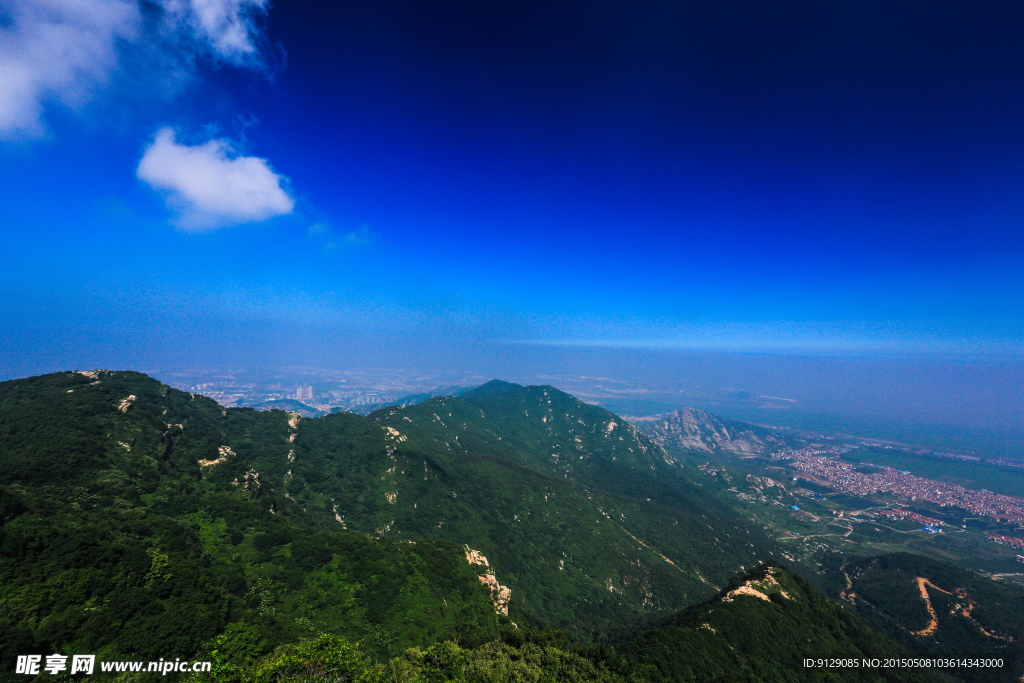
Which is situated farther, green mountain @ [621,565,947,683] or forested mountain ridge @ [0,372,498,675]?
green mountain @ [621,565,947,683]

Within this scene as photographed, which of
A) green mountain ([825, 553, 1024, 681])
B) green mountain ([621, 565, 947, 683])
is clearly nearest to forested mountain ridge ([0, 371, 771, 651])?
green mountain ([621, 565, 947, 683])

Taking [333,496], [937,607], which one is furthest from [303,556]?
[937,607]

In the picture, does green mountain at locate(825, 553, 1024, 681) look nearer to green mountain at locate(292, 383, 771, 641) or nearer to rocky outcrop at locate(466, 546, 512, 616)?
green mountain at locate(292, 383, 771, 641)

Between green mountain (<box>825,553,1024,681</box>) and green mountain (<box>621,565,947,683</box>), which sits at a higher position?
green mountain (<box>621,565,947,683</box>)

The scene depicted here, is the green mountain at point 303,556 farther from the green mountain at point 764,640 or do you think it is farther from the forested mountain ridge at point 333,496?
the green mountain at point 764,640

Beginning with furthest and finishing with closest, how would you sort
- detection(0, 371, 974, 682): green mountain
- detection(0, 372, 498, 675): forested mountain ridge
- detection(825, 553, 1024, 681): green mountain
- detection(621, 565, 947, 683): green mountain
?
detection(825, 553, 1024, 681): green mountain → detection(621, 565, 947, 683): green mountain → detection(0, 371, 974, 682): green mountain → detection(0, 372, 498, 675): forested mountain ridge
